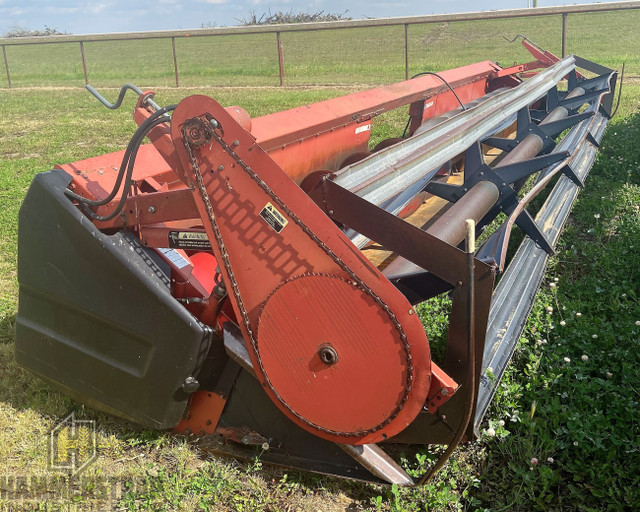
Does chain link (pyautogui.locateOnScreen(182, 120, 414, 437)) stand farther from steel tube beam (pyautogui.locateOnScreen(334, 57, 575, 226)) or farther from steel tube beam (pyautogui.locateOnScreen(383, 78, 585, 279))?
steel tube beam (pyautogui.locateOnScreen(383, 78, 585, 279))

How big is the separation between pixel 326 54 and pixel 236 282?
25210 mm

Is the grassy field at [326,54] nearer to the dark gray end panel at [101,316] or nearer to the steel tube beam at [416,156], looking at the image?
the steel tube beam at [416,156]

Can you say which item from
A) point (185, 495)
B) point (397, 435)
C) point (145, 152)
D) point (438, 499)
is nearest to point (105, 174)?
point (145, 152)

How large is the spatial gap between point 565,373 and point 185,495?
1.73 m

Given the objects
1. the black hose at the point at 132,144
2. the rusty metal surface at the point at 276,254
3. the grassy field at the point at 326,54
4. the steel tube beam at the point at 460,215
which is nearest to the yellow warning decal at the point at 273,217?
the rusty metal surface at the point at 276,254

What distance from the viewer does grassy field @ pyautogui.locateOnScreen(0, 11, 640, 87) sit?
712 inches

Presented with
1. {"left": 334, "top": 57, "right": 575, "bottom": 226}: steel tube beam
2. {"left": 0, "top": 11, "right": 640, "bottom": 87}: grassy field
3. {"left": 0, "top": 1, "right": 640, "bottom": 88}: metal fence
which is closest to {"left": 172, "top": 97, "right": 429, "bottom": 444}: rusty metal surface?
{"left": 334, "top": 57, "right": 575, "bottom": 226}: steel tube beam

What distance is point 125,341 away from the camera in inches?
88.9

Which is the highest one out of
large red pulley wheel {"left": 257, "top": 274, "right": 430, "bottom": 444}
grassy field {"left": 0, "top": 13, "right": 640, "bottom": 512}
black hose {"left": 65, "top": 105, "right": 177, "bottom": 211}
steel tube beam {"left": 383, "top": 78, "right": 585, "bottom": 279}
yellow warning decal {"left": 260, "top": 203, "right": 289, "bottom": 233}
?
black hose {"left": 65, "top": 105, "right": 177, "bottom": 211}

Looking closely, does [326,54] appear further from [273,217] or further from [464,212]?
[273,217]

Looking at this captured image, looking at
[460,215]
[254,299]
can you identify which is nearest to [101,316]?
[254,299]

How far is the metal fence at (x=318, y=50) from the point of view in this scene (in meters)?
14.8

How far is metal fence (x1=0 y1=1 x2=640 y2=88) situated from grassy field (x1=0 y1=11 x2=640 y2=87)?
0.16 feet

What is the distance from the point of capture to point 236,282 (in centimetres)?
202
